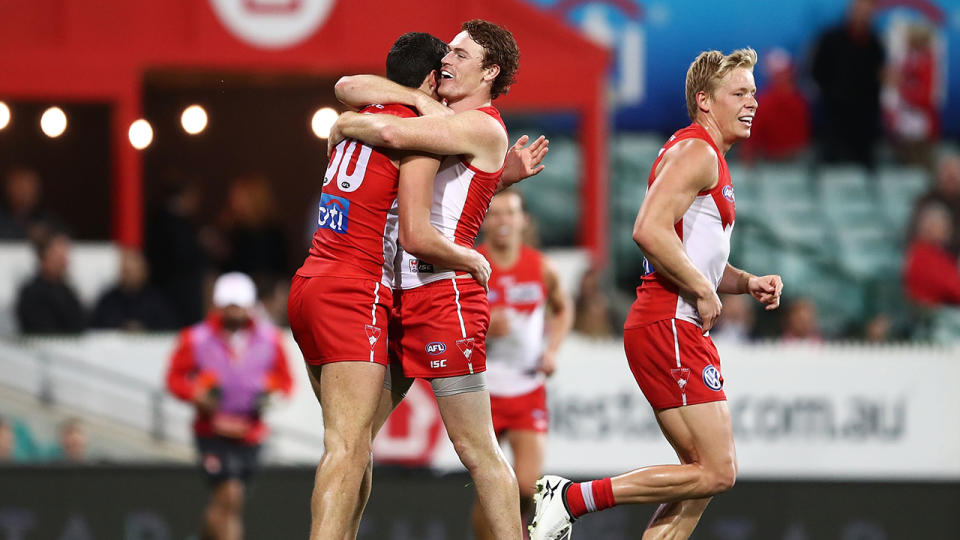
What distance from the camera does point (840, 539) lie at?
10.4m

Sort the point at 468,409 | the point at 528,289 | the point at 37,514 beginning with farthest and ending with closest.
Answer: the point at 37,514
the point at 528,289
the point at 468,409

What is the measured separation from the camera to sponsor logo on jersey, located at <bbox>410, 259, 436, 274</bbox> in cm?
600

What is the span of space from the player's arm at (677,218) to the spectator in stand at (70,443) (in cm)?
666

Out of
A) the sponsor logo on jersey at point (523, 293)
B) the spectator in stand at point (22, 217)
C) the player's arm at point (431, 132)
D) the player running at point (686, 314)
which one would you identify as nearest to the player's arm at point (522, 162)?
the player's arm at point (431, 132)

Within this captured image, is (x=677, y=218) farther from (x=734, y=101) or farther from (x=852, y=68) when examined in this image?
(x=852, y=68)

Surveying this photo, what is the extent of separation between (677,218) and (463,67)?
1.10 m

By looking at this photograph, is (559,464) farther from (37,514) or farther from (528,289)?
(37,514)

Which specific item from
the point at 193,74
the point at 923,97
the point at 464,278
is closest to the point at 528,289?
the point at 464,278

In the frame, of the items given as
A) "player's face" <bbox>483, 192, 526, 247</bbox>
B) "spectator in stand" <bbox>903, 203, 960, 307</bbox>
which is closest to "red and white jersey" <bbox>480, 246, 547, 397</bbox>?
"player's face" <bbox>483, 192, 526, 247</bbox>

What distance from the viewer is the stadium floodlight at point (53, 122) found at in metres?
14.0

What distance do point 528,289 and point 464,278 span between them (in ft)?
9.64

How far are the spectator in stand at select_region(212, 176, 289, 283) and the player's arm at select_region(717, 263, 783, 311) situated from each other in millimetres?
6997

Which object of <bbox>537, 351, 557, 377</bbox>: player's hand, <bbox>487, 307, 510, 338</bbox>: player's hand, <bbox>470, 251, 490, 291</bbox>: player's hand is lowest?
<bbox>537, 351, 557, 377</bbox>: player's hand

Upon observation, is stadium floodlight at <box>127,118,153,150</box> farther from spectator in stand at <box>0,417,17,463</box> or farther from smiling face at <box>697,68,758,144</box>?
smiling face at <box>697,68,758,144</box>
